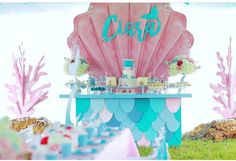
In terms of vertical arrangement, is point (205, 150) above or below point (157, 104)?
below

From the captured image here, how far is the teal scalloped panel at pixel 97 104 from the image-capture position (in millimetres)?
4707

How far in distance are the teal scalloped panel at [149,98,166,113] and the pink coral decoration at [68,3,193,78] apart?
12.4 inches

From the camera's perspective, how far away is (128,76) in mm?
4676

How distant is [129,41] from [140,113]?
2.52ft

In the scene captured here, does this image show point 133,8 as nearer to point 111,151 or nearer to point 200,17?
point 200,17

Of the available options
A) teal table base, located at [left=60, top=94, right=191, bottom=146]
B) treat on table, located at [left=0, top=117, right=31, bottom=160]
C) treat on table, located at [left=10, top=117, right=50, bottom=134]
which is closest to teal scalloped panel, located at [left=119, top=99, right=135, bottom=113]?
teal table base, located at [left=60, top=94, right=191, bottom=146]

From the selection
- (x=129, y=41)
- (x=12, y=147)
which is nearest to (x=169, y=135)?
(x=129, y=41)

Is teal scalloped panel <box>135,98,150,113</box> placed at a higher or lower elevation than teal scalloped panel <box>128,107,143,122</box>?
higher

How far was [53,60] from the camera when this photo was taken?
17.1 feet

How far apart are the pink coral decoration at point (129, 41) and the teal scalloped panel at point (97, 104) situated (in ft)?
1.09

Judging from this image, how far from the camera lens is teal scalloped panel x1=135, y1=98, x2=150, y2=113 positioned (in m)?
4.68

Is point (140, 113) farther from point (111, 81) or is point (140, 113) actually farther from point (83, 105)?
point (83, 105)

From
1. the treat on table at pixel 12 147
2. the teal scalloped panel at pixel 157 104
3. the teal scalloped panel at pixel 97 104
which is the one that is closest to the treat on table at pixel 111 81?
the teal scalloped panel at pixel 97 104

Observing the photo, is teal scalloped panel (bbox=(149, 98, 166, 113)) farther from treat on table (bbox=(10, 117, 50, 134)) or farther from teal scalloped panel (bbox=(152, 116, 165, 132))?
treat on table (bbox=(10, 117, 50, 134))
